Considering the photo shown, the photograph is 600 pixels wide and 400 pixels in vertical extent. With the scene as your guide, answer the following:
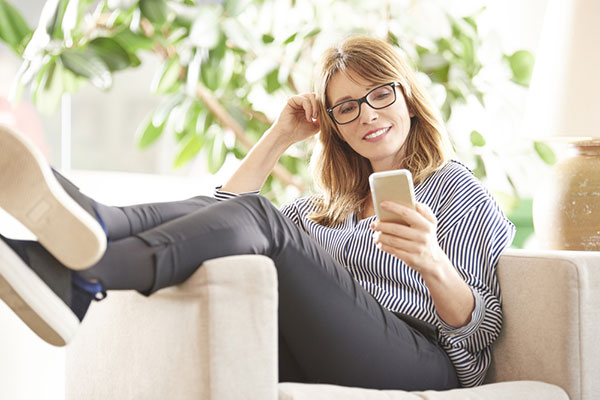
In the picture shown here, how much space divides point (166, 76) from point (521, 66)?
135 cm

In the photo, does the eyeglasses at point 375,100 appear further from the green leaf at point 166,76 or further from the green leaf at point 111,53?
the green leaf at point 166,76

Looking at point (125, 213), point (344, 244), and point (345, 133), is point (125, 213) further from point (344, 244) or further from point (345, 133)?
point (345, 133)

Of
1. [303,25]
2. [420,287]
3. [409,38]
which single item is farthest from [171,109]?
[420,287]

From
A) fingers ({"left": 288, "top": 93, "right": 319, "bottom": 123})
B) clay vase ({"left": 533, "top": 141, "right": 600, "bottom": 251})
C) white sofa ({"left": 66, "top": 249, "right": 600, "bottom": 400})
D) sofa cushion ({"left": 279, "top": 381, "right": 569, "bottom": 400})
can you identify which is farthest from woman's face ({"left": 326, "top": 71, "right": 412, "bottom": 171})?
sofa cushion ({"left": 279, "top": 381, "right": 569, "bottom": 400})

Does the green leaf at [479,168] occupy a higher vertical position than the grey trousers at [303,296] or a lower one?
lower

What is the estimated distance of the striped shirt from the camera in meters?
1.54

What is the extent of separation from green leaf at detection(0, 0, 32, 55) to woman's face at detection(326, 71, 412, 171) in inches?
39.5

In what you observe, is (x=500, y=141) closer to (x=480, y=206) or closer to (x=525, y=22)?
(x=525, y=22)

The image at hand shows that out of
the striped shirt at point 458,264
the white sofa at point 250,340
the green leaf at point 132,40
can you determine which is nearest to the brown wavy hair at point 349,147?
the striped shirt at point 458,264

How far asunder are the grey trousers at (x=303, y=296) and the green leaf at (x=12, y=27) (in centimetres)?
104

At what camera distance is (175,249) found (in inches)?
45.2

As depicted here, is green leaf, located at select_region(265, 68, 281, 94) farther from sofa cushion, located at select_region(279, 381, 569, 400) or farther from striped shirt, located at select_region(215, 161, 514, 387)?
sofa cushion, located at select_region(279, 381, 569, 400)

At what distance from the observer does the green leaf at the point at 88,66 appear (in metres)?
2.15

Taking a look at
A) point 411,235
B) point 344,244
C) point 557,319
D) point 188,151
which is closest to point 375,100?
point 344,244
